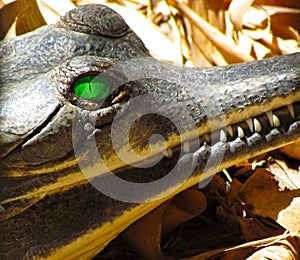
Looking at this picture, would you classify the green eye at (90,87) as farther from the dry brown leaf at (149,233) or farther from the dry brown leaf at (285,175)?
the dry brown leaf at (285,175)

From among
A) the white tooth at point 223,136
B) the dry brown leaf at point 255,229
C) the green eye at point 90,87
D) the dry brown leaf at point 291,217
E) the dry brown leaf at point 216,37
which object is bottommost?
the dry brown leaf at point 255,229

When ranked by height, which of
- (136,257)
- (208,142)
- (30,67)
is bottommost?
(136,257)

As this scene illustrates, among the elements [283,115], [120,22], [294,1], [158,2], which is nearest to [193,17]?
[158,2]

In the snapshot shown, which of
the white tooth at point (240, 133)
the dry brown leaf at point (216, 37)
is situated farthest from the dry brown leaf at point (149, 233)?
the dry brown leaf at point (216, 37)

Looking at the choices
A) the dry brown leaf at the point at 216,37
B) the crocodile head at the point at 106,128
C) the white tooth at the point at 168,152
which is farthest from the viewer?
the dry brown leaf at the point at 216,37

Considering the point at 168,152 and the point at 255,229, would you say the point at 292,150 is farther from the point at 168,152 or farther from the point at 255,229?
the point at 168,152

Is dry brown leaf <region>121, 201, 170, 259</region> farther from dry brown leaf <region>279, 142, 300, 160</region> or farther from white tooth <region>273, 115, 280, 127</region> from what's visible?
dry brown leaf <region>279, 142, 300, 160</region>

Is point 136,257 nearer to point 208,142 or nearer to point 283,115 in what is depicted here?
point 208,142

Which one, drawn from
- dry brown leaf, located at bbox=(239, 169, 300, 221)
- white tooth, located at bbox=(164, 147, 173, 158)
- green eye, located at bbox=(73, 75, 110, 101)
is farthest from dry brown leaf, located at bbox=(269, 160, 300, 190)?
green eye, located at bbox=(73, 75, 110, 101)
